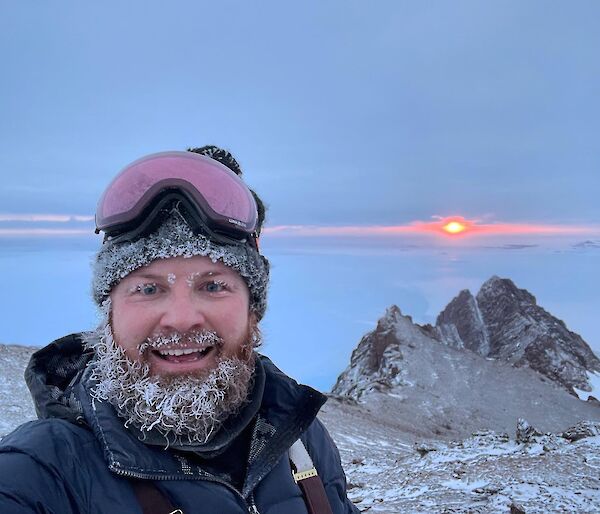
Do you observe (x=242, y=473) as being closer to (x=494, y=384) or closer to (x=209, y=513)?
(x=209, y=513)

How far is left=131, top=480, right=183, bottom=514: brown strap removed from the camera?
235 centimetres

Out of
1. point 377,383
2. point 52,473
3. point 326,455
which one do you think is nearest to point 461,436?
point 377,383

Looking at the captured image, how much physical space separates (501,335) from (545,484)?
134 feet

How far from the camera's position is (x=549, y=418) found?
2777 centimetres

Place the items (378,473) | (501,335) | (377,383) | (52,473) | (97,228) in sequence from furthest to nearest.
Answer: (501,335)
(377,383)
(378,473)
(97,228)
(52,473)

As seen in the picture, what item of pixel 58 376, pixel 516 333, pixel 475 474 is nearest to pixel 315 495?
pixel 58 376

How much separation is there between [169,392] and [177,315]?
1.36 ft

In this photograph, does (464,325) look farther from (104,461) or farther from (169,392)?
(104,461)

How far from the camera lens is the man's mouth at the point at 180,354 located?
8.90ft

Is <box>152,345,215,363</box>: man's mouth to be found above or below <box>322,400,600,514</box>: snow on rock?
above

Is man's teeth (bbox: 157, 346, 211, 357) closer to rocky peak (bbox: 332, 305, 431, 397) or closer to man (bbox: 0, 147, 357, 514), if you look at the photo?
man (bbox: 0, 147, 357, 514)

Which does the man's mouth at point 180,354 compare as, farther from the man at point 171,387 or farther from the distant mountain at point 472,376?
the distant mountain at point 472,376

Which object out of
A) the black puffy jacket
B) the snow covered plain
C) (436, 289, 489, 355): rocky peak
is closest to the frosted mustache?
the black puffy jacket

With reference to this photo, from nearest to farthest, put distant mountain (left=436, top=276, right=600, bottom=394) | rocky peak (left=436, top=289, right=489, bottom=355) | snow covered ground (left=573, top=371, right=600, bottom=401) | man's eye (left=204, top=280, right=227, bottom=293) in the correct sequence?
man's eye (left=204, top=280, right=227, bottom=293) < snow covered ground (left=573, top=371, right=600, bottom=401) < distant mountain (left=436, top=276, right=600, bottom=394) < rocky peak (left=436, top=289, right=489, bottom=355)
